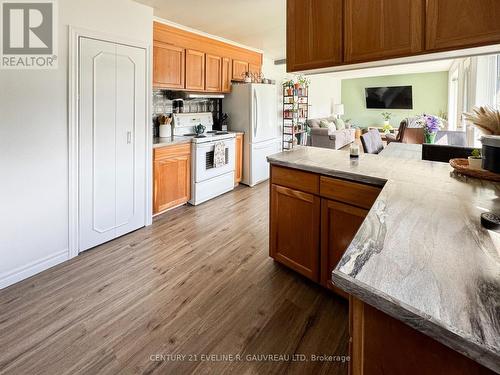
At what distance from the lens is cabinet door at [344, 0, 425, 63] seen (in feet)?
5.78

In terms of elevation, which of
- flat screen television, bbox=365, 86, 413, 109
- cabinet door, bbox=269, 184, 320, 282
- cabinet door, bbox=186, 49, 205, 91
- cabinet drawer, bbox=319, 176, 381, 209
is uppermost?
flat screen television, bbox=365, 86, 413, 109

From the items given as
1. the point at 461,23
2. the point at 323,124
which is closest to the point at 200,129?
the point at 461,23

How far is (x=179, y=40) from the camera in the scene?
384 centimetres

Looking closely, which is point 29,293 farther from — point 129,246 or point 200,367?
point 200,367

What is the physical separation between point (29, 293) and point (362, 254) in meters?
2.40

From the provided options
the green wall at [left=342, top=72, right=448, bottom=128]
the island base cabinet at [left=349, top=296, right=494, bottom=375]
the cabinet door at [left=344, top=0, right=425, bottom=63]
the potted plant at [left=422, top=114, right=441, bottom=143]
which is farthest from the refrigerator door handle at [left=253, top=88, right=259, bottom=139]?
the green wall at [left=342, top=72, right=448, bottom=128]

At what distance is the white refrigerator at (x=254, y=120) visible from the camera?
15.6 feet

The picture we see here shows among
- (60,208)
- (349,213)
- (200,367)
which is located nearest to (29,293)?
(60,208)

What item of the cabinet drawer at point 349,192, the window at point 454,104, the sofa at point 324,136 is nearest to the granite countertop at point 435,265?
the cabinet drawer at point 349,192

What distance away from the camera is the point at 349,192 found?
1.86 metres

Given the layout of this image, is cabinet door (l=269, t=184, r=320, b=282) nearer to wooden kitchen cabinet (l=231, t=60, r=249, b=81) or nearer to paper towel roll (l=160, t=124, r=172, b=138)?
paper towel roll (l=160, t=124, r=172, b=138)

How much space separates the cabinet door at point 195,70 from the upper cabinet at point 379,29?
6.69 feet

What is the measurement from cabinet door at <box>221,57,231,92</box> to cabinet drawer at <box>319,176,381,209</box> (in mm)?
3246

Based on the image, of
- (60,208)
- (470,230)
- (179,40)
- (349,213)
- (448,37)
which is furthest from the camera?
(179,40)
